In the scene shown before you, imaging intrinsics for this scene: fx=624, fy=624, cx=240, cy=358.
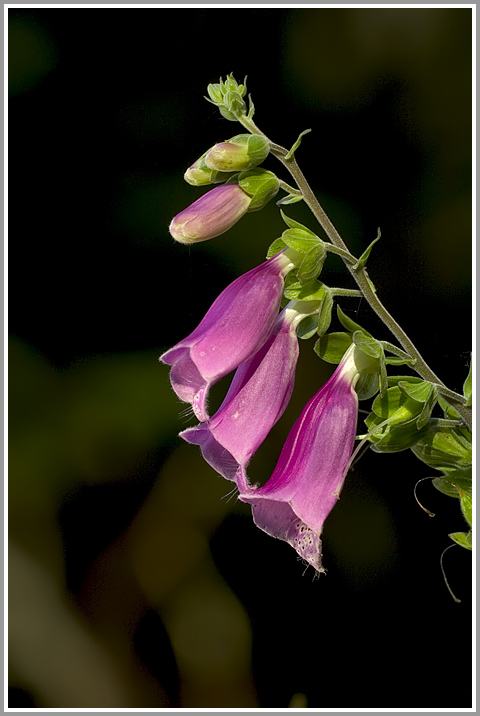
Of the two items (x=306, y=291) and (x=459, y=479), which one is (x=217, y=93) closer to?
(x=306, y=291)

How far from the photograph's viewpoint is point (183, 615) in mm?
1276

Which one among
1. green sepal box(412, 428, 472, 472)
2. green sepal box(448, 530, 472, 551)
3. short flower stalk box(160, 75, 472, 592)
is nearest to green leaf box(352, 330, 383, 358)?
short flower stalk box(160, 75, 472, 592)

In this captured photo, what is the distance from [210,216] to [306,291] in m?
0.10

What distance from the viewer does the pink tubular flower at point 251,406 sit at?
479 mm

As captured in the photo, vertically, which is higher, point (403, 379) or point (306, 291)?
point (306, 291)

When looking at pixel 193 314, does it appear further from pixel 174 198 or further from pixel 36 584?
pixel 36 584

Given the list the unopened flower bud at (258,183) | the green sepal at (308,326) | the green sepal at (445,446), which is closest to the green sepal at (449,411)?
the green sepal at (445,446)

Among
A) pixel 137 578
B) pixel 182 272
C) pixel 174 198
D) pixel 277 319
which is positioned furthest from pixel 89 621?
pixel 277 319

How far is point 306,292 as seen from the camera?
501mm

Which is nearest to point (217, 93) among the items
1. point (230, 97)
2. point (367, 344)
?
point (230, 97)

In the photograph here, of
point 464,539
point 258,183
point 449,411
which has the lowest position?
point 464,539

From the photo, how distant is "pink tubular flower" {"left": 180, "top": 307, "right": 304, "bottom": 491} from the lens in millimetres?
479

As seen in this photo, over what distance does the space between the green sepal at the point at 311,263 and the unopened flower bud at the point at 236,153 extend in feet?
0.27

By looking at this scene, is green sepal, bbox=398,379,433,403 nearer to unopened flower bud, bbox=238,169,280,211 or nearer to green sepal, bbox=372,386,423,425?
green sepal, bbox=372,386,423,425
